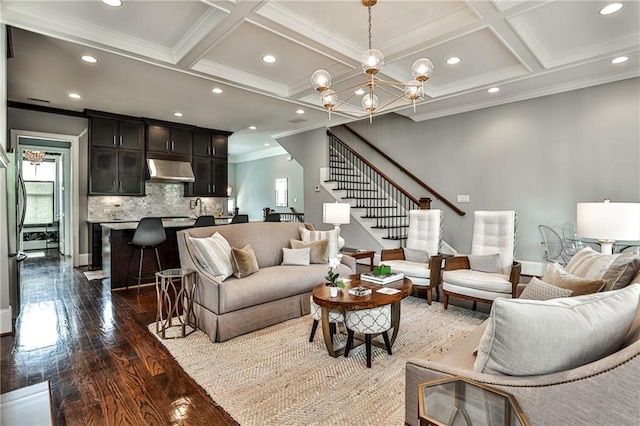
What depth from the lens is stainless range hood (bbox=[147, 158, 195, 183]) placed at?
6436 millimetres

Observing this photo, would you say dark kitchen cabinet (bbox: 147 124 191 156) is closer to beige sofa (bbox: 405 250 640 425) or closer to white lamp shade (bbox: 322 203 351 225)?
white lamp shade (bbox: 322 203 351 225)

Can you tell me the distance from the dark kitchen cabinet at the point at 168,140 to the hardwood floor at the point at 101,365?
11.9 ft

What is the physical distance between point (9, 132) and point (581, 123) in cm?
909

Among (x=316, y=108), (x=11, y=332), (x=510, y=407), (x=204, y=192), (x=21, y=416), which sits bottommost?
(x=11, y=332)

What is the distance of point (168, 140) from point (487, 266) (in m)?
6.41

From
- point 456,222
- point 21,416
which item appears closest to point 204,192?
point 456,222

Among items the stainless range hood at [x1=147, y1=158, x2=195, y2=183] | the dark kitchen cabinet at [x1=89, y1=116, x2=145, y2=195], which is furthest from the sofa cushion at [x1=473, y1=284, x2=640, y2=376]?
the dark kitchen cabinet at [x1=89, y1=116, x2=145, y2=195]

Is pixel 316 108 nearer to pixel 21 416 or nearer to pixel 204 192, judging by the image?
Result: pixel 204 192

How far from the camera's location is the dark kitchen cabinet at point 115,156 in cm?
600

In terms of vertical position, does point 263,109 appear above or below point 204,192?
above

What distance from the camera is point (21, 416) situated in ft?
4.62

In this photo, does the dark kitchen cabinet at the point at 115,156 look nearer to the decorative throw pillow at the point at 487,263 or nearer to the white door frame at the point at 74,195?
the white door frame at the point at 74,195

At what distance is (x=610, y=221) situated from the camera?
251 centimetres

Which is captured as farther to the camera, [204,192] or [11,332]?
[204,192]
